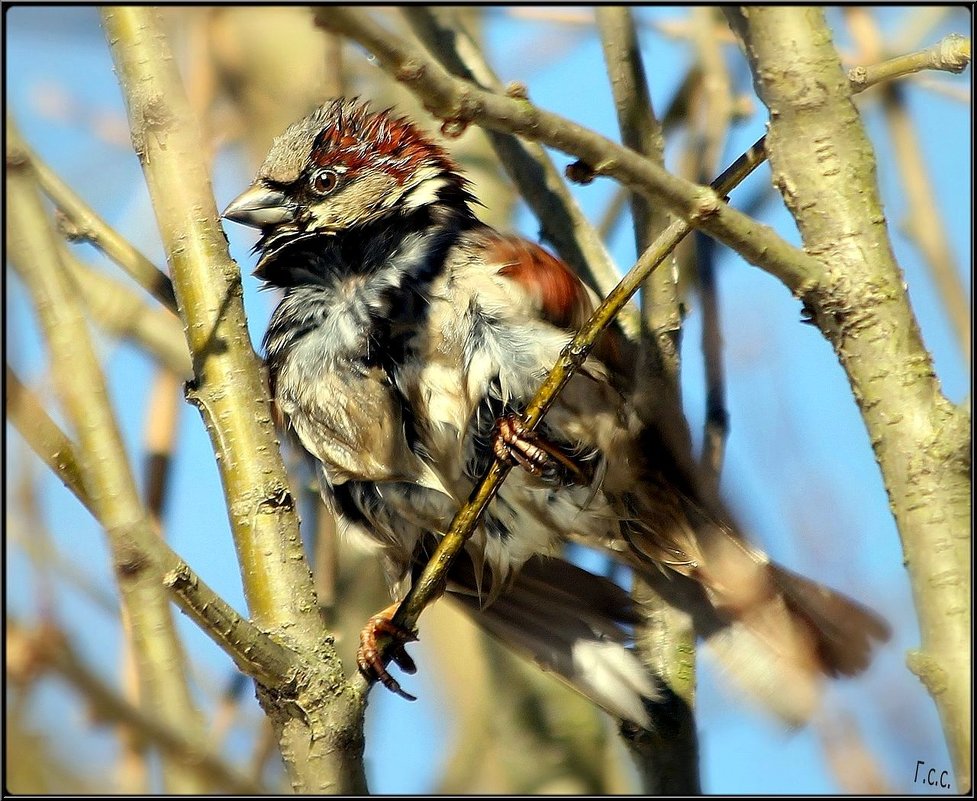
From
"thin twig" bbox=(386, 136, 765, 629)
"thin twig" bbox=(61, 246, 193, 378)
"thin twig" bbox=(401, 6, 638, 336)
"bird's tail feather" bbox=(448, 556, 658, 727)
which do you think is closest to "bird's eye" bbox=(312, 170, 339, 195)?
"thin twig" bbox=(401, 6, 638, 336)

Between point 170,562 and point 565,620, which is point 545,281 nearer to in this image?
point 565,620

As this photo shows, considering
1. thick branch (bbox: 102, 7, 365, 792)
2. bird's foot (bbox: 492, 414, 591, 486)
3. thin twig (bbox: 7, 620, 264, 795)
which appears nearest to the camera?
thin twig (bbox: 7, 620, 264, 795)

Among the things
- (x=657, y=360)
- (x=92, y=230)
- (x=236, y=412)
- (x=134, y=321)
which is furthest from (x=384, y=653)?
(x=134, y=321)

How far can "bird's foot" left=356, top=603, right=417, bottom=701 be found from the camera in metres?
3.03

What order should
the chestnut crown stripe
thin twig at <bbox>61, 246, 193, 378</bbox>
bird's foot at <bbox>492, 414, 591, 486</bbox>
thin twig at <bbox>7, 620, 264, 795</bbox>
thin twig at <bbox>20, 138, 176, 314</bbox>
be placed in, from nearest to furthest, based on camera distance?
thin twig at <bbox>7, 620, 264, 795</bbox> < thin twig at <bbox>20, 138, 176, 314</bbox> < bird's foot at <bbox>492, 414, 591, 486</bbox> < thin twig at <bbox>61, 246, 193, 378</bbox> < the chestnut crown stripe

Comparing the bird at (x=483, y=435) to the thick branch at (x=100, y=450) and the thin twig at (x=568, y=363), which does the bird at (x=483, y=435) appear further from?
the thick branch at (x=100, y=450)

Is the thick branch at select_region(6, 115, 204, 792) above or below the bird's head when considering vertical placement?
below

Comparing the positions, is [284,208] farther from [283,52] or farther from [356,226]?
[283,52]

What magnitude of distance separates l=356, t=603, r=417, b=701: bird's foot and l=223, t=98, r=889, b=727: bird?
0.05 ft

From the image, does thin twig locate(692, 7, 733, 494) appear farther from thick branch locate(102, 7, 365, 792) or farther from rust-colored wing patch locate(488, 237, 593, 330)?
thick branch locate(102, 7, 365, 792)

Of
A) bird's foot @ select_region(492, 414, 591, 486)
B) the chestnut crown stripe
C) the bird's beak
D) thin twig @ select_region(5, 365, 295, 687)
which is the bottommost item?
thin twig @ select_region(5, 365, 295, 687)

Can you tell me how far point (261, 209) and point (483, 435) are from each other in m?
1.09

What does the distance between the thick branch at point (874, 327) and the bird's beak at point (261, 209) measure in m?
1.83

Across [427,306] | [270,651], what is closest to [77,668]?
[270,651]
